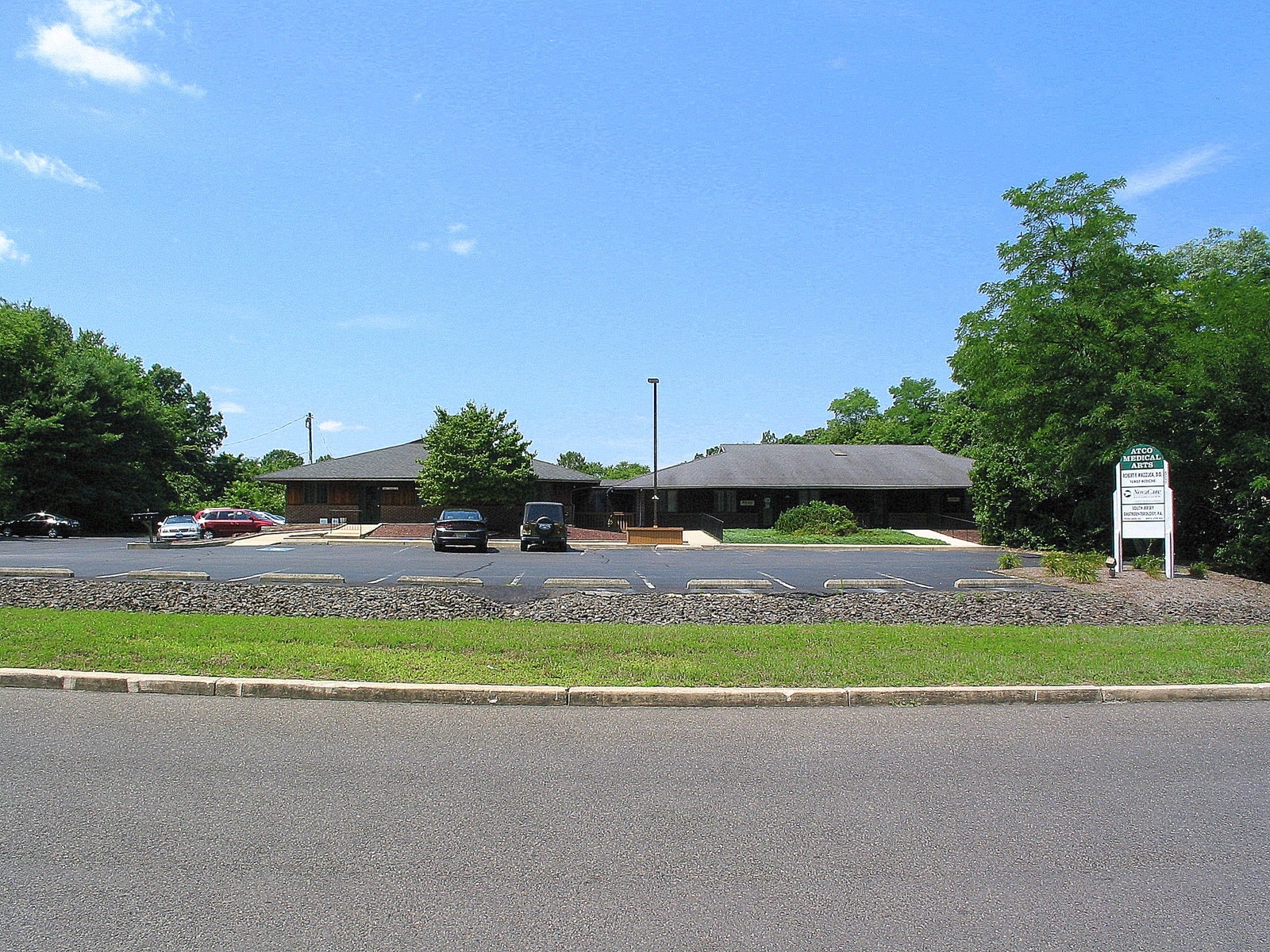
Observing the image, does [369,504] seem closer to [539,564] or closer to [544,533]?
[544,533]

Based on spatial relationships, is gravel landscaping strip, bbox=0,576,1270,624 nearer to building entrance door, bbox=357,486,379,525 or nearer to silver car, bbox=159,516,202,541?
silver car, bbox=159,516,202,541

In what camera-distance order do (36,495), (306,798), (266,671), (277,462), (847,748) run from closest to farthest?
1. (306,798)
2. (847,748)
3. (266,671)
4. (36,495)
5. (277,462)

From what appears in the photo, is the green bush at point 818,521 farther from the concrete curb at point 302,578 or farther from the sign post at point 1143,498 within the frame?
the concrete curb at point 302,578

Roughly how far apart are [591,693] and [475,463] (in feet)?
115

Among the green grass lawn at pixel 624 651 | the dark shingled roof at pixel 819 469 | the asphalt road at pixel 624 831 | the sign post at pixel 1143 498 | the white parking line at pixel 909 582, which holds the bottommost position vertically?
the white parking line at pixel 909 582

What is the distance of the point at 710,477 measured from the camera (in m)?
47.1

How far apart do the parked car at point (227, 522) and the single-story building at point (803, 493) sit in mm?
21577

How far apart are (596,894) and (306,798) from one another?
6.94 feet

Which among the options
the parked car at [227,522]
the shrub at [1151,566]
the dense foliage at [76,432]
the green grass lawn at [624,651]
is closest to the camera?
the green grass lawn at [624,651]

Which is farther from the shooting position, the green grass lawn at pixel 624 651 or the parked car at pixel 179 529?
the parked car at pixel 179 529

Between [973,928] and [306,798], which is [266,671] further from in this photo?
[973,928]

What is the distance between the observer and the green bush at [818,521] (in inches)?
1590

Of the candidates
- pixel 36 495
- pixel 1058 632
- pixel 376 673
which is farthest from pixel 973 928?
pixel 36 495

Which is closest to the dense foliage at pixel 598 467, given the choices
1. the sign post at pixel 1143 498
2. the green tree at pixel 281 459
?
the green tree at pixel 281 459
